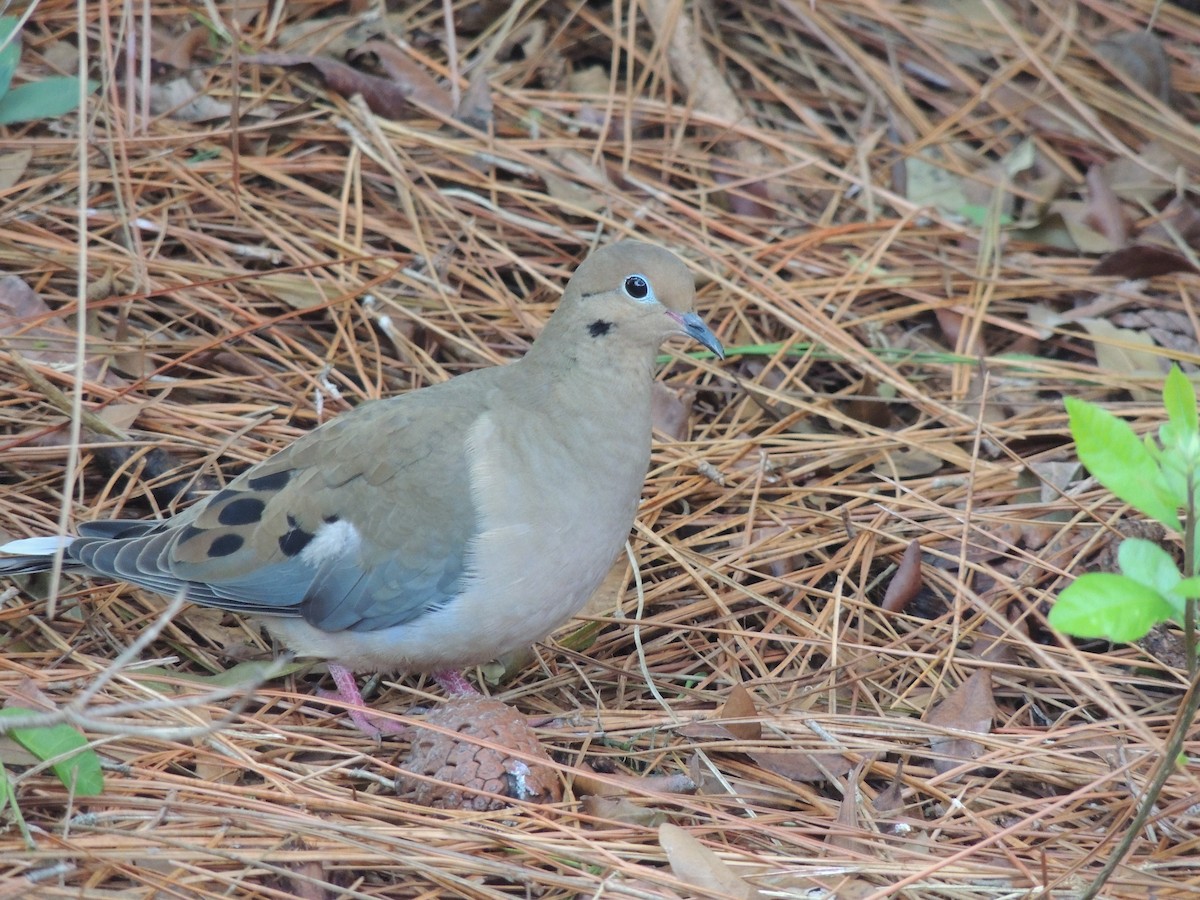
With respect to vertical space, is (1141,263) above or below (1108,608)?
below

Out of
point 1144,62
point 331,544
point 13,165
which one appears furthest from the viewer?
point 1144,62

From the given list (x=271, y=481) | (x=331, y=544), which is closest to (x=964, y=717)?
(x=331, y=544)

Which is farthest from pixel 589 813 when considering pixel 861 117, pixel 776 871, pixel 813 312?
pixel 861 117

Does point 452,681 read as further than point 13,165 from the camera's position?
No

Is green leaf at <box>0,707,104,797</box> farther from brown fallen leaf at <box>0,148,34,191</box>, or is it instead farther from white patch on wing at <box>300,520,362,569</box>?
brown fallen leaf at <box>0,148,34,191</box>

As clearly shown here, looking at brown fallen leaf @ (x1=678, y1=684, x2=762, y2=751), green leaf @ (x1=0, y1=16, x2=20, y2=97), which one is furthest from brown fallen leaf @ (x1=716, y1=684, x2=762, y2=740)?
green leaf @ (x1=0, y1=16, x2=20, y2=97)

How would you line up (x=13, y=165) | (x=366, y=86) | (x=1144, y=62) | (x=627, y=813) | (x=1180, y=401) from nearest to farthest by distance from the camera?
(x=1180, y=401) → (x=627, y=813) → (x=13, y=165) → (x=366, y=86) → (x=1144, y=62)

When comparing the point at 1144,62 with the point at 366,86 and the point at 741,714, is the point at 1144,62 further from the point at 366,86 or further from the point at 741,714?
the point at 741,714
